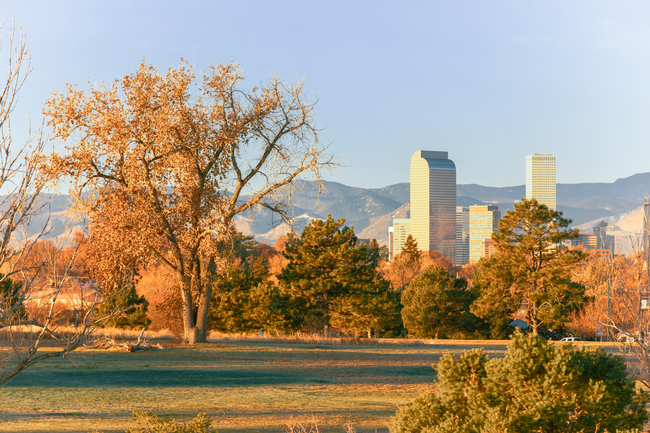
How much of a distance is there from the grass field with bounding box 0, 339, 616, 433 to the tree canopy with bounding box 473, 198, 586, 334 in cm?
2096

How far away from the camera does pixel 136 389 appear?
12.3 meters

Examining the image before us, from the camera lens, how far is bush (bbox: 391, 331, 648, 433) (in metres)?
5.39

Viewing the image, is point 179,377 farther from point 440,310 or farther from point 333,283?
point 440,310

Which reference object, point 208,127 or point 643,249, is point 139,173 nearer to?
point 208,127

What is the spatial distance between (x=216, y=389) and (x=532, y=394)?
847 cm

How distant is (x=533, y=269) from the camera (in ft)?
129

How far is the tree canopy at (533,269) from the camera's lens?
38281 mm

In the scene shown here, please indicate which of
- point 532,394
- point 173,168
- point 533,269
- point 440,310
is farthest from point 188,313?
point 533,269

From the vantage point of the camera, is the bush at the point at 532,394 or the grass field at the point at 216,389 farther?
the grass field at the point at 216,389

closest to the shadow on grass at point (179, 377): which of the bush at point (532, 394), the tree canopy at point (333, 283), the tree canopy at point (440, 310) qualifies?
the bush at point (532, 394)

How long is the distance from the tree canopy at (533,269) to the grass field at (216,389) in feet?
68.8

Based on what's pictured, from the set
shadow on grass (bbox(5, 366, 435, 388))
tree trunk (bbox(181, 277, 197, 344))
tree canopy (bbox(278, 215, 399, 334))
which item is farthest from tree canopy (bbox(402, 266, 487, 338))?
shadow on grass (bbox(5, 366, 435, 388))

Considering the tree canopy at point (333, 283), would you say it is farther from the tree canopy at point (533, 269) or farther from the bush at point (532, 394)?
the bush at point (532, 394)

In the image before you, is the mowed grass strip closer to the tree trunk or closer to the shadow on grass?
the shadow on grass
